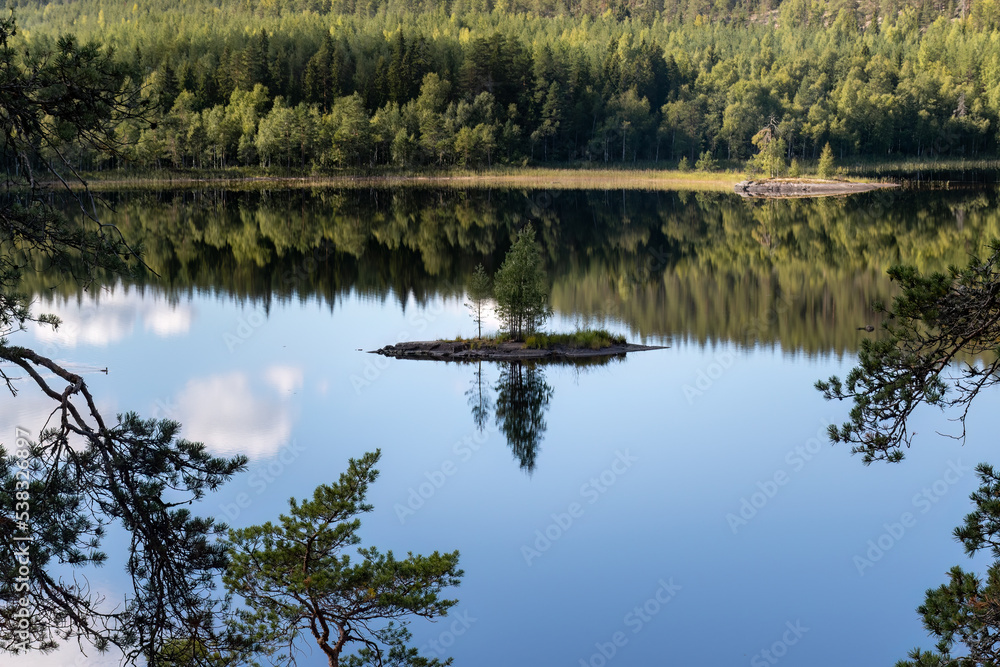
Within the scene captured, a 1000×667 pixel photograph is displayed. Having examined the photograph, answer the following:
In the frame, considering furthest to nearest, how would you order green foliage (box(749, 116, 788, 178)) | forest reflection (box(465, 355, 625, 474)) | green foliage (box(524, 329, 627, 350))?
green foliage (box(749, 116, 788, 178))
green foliage (box(524, 329, 627, 350))
forest reflection (box(465, 355, 625, 474))

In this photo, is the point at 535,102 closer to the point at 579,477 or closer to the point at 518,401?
the point at 518,401

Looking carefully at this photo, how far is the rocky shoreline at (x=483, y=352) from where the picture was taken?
30.9 metres

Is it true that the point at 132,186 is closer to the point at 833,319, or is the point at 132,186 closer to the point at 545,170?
the point at 545,170

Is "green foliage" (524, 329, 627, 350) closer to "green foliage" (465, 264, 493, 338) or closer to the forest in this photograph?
"green foliage" (465, 264, 493, 338)

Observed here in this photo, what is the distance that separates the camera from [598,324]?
3534cm

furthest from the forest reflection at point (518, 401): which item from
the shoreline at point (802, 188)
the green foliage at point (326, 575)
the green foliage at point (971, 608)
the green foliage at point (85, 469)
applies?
the shoreline at point (802, 188)

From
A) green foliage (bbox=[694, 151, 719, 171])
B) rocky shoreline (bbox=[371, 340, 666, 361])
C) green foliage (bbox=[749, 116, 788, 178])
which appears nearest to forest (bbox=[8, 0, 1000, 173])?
green foliage (bbox=[694, 151, 719, 171])

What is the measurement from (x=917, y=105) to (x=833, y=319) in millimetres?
90974

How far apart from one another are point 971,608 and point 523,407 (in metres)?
18.2
